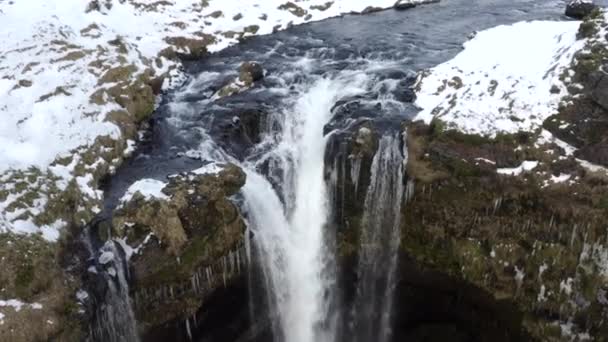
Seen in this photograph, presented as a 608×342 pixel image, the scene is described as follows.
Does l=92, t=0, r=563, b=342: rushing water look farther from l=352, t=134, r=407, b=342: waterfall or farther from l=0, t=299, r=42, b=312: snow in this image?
l=0, t=299, r=42, b=312: snow

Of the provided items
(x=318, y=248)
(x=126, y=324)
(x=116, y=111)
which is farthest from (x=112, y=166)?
(x=318, y=248)

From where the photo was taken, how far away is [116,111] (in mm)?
17953

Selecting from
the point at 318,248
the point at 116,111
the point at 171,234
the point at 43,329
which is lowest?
the point at 318,248

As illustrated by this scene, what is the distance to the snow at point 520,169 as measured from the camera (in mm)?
14320

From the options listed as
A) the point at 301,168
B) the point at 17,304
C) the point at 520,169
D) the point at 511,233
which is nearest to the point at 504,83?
the point at 520,169

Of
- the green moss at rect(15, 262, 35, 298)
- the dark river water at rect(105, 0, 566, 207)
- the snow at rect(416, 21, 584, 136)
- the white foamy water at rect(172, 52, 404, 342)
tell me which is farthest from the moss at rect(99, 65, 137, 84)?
the snow at rect(416, 21, 584, 136)

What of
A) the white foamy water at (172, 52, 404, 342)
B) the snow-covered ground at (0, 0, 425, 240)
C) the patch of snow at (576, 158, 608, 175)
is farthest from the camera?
the white foamy water at (172, 52, 404, 342)

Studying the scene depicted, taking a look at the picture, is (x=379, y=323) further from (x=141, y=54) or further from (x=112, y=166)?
(x=141, y=54)

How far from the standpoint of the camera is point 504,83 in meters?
17.2

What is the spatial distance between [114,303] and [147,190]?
291cm

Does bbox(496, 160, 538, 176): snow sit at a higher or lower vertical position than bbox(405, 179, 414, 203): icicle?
higher

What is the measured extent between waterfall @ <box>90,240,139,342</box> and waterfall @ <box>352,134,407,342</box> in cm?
660

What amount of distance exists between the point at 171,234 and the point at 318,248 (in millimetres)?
4755

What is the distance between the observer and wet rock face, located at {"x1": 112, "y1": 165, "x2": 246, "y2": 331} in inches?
502
